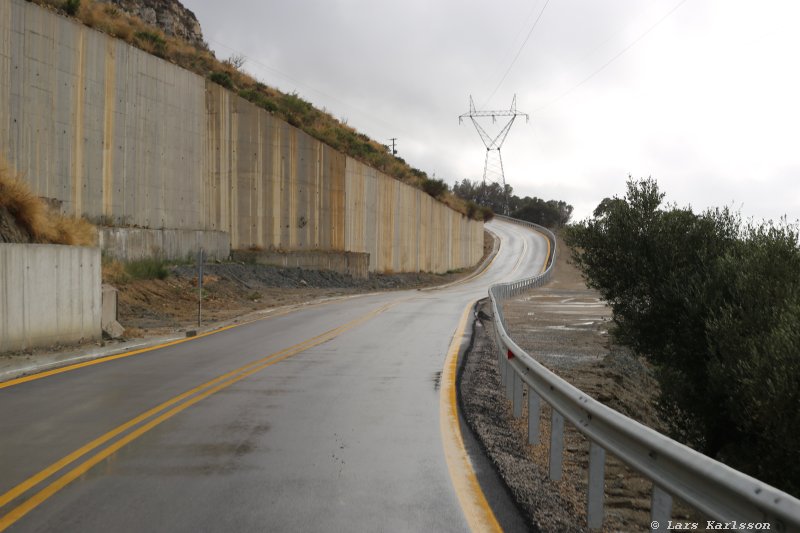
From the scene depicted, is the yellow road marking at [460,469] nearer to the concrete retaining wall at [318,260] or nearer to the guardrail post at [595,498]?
the guardrail post at [595,498]

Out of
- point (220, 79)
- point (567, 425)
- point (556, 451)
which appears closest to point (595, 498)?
point (556, 451)

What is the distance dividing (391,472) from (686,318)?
38.5 feet

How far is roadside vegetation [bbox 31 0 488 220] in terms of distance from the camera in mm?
29125

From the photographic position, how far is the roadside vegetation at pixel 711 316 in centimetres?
962

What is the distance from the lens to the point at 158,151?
97.8ft

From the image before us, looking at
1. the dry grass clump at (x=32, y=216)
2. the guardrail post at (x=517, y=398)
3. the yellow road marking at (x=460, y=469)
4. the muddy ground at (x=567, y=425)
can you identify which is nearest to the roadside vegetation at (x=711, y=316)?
the muddy ground at (x=567, y=425)

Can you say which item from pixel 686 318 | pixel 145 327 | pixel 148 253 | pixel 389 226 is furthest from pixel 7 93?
pixel 389 226

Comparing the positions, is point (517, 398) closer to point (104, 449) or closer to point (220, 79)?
point (104, 449)

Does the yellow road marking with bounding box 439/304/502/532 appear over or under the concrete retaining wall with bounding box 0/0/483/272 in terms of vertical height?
Result: under

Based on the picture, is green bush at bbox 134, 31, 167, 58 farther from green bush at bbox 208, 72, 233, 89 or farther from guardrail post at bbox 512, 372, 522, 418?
guardrail post at bbox 512, 372, 522, 418

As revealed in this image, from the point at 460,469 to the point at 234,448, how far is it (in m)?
2.30

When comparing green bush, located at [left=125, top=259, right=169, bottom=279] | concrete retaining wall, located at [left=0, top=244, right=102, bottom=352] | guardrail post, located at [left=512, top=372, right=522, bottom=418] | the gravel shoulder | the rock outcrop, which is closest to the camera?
guardrail post, located at [left=512, top=372, right=522, bottom=418]

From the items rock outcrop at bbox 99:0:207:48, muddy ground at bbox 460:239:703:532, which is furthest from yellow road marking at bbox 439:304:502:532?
rock outcrop at bbox 99:0:207:48

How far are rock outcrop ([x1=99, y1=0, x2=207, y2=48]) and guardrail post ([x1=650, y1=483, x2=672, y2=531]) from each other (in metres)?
61.0
